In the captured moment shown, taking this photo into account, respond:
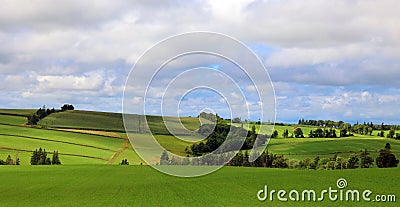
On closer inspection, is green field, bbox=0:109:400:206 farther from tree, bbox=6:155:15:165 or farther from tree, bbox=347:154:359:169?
tree, bbox=347:154:359:169

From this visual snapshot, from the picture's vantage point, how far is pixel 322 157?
367 ft

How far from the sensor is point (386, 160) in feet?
343

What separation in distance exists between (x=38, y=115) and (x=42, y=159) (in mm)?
44449

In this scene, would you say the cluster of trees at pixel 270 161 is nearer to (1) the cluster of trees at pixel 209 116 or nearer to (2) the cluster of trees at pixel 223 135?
(2) the cluster of trees at pixel 223 135

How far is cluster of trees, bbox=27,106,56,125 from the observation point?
13993cm

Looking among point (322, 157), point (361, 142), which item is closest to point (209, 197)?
point (322, 157)

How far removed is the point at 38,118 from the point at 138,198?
115 meters

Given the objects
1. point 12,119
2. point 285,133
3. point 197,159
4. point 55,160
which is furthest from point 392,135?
point 197,159

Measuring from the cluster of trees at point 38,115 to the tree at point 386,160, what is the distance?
9433 centimetres

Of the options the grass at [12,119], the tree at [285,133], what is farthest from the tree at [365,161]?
the grass at [12,119]

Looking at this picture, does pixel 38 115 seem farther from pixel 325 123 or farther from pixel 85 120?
pixel 325 123

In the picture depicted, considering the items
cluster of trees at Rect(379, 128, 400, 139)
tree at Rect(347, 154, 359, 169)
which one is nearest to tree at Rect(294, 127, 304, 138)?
cluster of trees at Rect(379, 128, 400, 139)

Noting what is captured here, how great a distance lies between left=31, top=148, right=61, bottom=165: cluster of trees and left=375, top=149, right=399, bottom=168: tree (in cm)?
7050

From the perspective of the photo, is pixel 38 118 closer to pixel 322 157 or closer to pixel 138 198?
pixel 322 157
